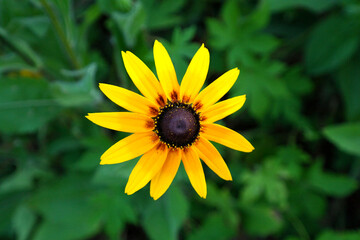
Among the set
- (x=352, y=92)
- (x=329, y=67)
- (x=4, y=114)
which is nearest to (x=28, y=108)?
(x=4, y=114)

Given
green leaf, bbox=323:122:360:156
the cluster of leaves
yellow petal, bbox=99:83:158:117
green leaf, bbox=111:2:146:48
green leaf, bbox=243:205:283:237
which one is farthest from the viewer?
green leaf, bbox=243:205:283:237

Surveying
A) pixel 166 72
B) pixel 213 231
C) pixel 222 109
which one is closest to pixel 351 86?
pixel 213 231

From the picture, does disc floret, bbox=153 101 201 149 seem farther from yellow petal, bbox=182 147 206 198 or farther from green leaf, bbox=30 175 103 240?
green leaf, bbox=30 175 103 240

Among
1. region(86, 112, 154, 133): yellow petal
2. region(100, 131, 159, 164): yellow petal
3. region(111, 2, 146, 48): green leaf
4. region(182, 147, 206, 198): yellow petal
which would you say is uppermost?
region(111, 2, 146, 48): green leaf

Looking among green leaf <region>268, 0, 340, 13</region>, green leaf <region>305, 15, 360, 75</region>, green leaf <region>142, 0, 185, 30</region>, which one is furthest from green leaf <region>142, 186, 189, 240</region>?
green leaf <region>268, 0, 340, 13</region>

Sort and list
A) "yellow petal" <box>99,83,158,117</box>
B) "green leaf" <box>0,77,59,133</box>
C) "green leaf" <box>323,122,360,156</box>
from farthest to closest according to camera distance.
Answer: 1. "green leaf" <box>323,122,360,156</box>
2. "green leaf" <box>0,77,59,133</box>
3. "yellow petal" <box>99,83,158,117</box>

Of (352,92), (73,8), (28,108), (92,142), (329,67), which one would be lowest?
(352,92)

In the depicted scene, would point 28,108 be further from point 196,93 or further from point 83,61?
point 196,93

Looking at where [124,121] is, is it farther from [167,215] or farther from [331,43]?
[331,43]
